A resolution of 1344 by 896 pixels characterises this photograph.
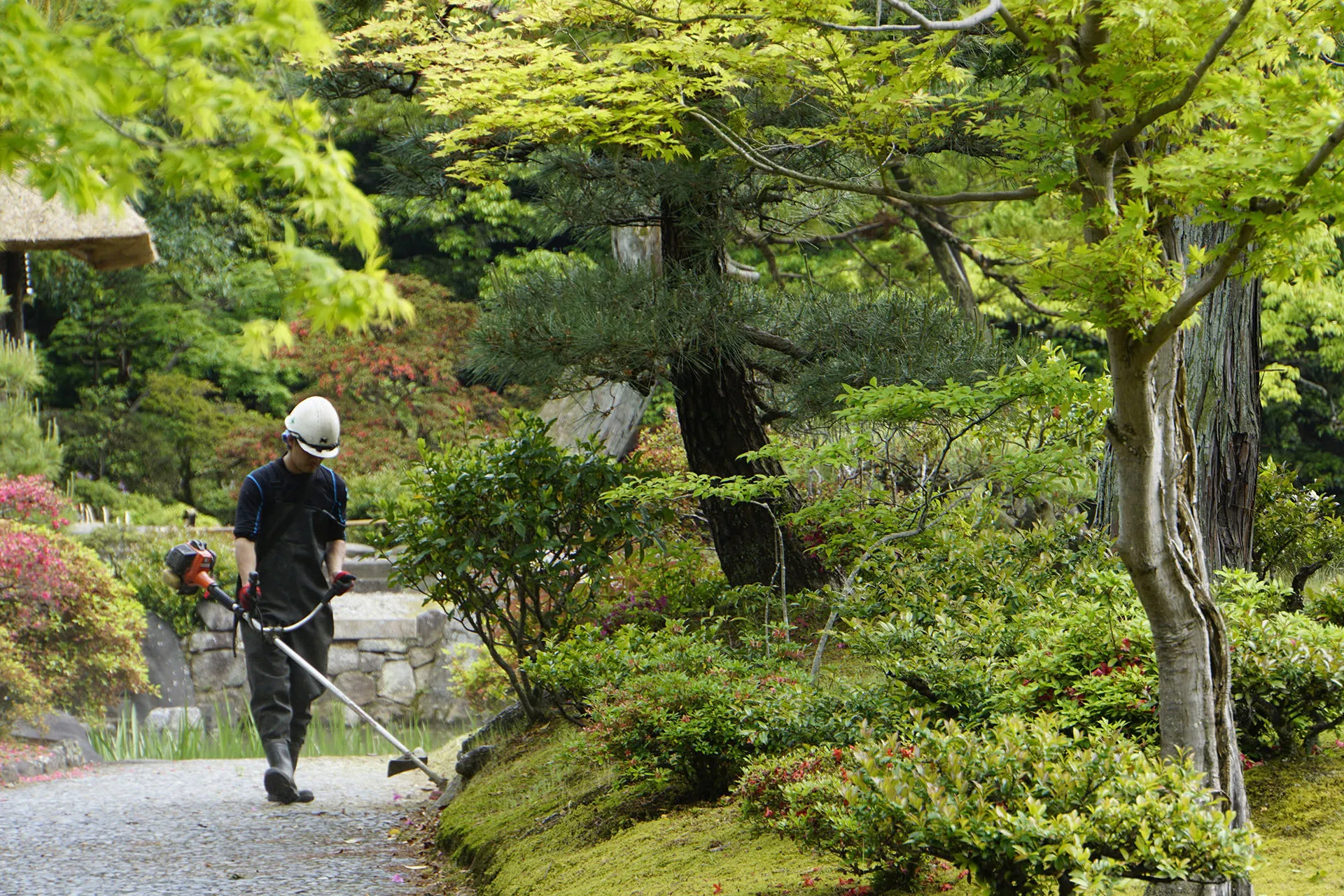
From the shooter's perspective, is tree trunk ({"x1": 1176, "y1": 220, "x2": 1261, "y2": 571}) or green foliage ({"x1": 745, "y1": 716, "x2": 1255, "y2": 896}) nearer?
green foliage ({"x1": 745, "y1": 716, "x2": 1255, "y2": 896})

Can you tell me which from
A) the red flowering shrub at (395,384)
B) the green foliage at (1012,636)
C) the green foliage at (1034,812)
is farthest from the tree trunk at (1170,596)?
the red flowering shrub at (395,384)

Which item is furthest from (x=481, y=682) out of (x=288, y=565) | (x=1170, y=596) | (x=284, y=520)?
(x=1170, y=596)

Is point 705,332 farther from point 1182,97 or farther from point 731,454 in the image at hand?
point 1182,97

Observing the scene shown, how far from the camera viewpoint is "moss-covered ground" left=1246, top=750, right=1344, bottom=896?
105 inches

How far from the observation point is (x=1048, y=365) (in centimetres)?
421

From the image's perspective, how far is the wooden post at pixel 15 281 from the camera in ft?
42.4

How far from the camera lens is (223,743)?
7.96m

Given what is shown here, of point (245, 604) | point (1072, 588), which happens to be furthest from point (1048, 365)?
point (245, 604)

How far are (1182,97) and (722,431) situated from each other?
3807mm

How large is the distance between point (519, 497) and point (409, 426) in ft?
29.6

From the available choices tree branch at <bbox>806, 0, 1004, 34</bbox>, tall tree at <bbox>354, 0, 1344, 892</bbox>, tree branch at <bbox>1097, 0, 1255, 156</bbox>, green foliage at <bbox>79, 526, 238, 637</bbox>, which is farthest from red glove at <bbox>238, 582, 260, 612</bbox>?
green foliage at <bbox>79, 526, 238, 637</bbox>

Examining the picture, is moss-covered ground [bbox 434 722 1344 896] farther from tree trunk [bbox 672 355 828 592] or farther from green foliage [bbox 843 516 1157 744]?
tree trunk [bbox 672 355 828 592]

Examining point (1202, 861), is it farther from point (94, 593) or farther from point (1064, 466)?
point (94, 593)

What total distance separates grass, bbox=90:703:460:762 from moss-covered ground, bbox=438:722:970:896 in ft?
10.8
